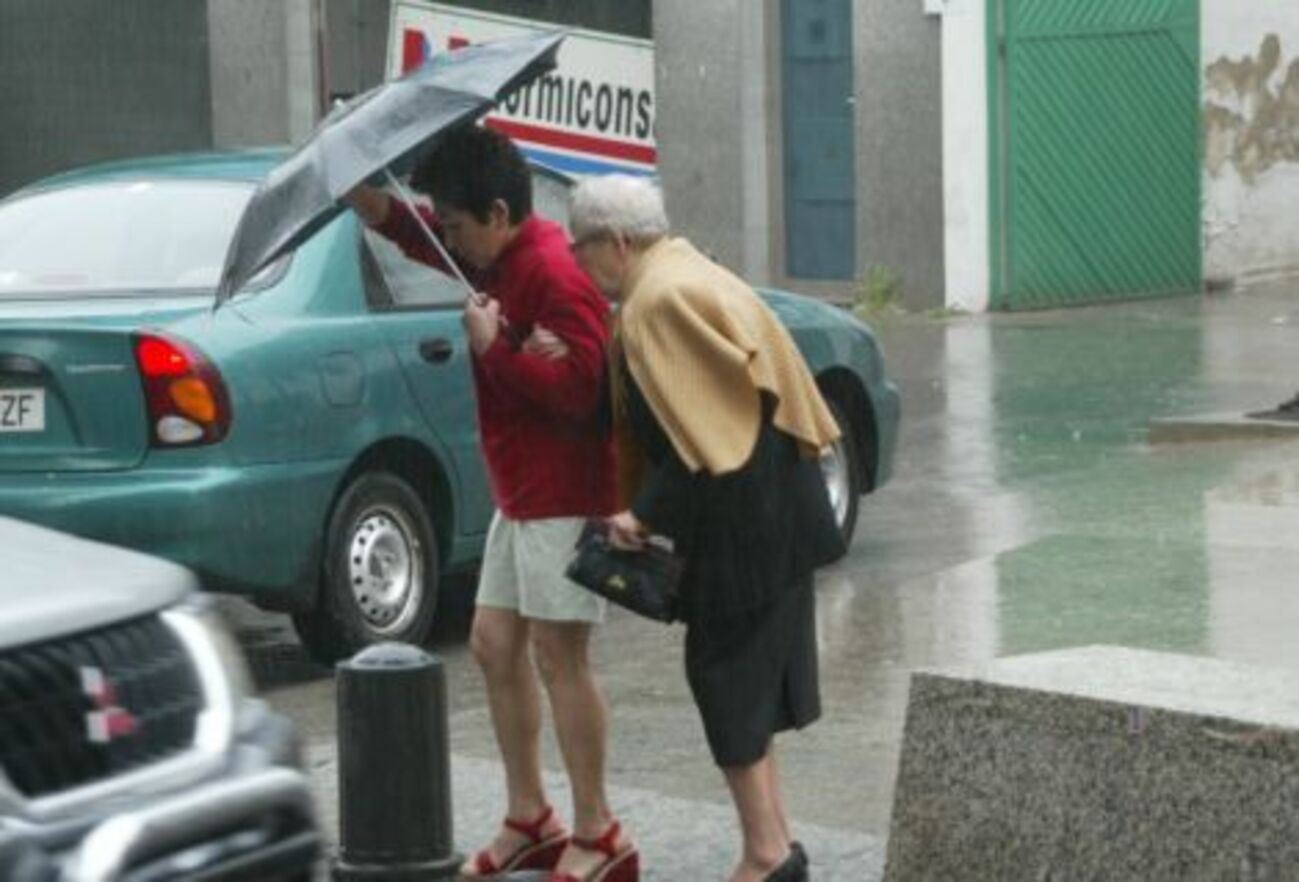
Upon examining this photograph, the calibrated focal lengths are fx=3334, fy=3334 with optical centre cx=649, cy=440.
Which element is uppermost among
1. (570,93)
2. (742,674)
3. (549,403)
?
(570,93)

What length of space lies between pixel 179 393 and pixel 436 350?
104 centimetres

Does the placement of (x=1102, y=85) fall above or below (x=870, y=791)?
above

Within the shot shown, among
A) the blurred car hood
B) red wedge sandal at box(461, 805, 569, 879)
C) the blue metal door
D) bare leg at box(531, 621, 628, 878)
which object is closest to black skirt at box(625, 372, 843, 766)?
bare leg at box(531, 621, 628, 878)

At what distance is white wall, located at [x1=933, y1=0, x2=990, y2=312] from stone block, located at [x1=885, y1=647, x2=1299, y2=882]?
12837 millimetres

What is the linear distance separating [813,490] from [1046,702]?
2.48ft

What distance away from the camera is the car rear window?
10.2m

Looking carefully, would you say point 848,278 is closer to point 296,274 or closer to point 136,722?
point 296,274

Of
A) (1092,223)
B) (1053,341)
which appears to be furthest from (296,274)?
(1092,223)

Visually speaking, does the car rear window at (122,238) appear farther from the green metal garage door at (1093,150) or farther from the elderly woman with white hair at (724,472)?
the green metal garage door at (1093,150)

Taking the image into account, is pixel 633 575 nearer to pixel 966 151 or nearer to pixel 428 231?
pixel 428 231

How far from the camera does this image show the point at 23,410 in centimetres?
976

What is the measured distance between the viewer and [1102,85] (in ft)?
67.6

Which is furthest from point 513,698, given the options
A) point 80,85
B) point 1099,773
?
point 80,85

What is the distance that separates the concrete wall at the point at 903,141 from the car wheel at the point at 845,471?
8.56 m
